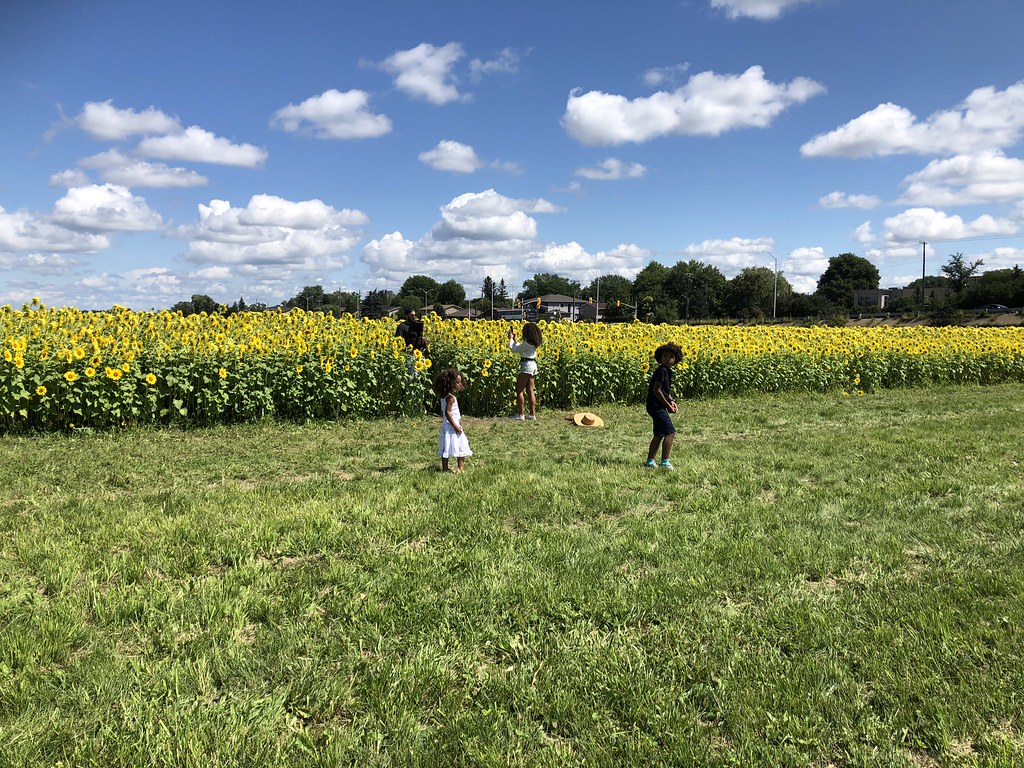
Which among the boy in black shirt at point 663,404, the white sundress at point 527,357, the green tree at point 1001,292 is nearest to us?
the boy in black shirt at point 663,404

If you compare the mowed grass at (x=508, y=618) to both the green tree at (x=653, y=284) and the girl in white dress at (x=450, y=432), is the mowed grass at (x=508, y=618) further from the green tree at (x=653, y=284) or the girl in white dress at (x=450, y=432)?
the green tree at (x=653, y=284)

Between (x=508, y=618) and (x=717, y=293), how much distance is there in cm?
11287

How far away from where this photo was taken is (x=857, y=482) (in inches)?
224

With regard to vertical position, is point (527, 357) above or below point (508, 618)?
above

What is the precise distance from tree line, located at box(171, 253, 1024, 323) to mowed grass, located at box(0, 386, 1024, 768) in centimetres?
→ 3490

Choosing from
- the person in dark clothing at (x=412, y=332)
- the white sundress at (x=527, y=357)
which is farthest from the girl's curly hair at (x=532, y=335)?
the person in dark clothing at (x=412, y=332)

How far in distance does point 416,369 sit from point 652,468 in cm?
433

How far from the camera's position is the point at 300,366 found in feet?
28.7

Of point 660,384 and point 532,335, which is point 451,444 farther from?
point 532,335

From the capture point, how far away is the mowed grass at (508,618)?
2289 millimetres

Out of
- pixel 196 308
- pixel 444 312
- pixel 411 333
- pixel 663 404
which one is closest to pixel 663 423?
pixel 663 404

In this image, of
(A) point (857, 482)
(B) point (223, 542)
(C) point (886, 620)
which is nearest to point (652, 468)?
(A) point (857, 482)

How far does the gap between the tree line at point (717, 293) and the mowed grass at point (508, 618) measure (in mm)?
34895

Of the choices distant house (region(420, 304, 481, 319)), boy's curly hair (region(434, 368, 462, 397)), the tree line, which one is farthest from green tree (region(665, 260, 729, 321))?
boy's curly hair (region(434, 368, 462, 397))
